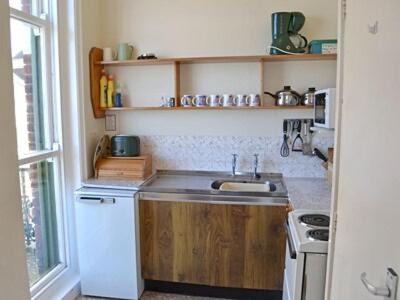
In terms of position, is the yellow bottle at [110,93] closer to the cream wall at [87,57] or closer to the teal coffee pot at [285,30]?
the cream wall at [87,57]

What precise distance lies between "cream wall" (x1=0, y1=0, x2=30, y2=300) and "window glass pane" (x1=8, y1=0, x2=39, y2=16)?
937 mm

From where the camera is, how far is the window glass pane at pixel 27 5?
219 centimetres

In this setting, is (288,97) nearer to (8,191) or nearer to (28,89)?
(28,89)

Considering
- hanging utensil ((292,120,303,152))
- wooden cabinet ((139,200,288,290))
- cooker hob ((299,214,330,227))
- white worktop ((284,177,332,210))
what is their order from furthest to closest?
hanging utensil ((292,120,303,152)) → wooden cabinet ((139,200,288,290)) → white worktop ((284,177,332,210)) → cooker hob ((299,214,330,227))

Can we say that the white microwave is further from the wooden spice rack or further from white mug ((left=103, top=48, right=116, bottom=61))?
white mug ((left=103, top=48, right=116, bottom=61))

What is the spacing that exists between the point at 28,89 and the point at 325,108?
1.94 meters

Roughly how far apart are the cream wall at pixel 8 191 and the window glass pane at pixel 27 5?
937mm

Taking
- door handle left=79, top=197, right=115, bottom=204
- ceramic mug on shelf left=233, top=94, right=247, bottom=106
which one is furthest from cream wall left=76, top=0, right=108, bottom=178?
ceramic mug on shelf left=233, top=94, right=247, bottom=106

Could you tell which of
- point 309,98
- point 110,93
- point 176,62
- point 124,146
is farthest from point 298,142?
point 110,93

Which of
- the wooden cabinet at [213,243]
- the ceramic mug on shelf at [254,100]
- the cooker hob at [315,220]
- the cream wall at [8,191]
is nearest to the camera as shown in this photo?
the cream wall at [8,191]

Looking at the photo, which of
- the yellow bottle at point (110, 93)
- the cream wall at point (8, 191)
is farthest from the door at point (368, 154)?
the yellow bottle at point (110, 93)

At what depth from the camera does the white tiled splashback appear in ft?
9.48

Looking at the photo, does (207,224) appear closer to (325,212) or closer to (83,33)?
(325,212)

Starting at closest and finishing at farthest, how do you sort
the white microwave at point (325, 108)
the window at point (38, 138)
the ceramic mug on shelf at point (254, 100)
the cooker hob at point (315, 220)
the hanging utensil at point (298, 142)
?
1. the cooker hob at point (315, 220)
2. the white microwave at point (325, 108)
3. the window at point (38, 138)
4. the ceramic mug on shelf at point (254, 100)
5. the hanging utensil at point (298, 142)
